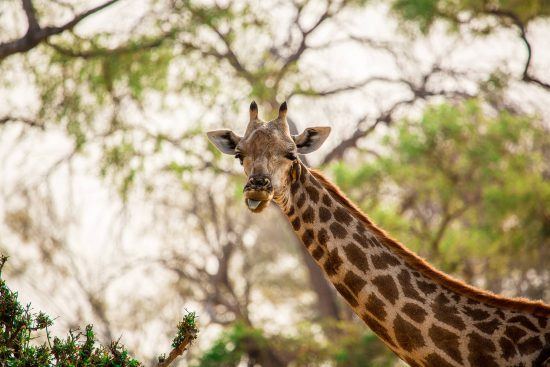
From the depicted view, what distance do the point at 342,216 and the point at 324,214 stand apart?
166 mm

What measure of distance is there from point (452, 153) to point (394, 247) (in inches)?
697

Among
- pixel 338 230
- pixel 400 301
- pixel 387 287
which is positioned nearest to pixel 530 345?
pixel 400 301

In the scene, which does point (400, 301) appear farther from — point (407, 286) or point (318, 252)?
point (318, 252)

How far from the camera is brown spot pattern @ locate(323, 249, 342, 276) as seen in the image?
26.5 feet

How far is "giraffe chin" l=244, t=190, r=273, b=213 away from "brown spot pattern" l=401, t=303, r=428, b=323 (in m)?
1.47

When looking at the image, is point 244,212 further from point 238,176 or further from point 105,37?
point 105,37

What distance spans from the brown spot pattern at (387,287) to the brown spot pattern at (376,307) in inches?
2.8

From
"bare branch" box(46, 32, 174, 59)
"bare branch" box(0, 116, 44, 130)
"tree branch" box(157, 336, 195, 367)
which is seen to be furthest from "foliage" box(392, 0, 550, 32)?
"tree branch" box(157, 336, 195, 367)

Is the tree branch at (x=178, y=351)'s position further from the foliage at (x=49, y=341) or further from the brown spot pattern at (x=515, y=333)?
the brown spot pattern at (x=515, y=333)

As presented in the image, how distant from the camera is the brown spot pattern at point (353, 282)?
7.93 meters

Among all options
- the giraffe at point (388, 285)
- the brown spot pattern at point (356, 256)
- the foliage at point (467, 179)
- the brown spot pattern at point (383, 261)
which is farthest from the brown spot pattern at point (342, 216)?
the foliage at point (467, 179)

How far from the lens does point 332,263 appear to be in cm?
810

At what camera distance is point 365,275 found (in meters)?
7.96

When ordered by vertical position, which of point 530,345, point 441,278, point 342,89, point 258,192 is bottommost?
point 530,345
